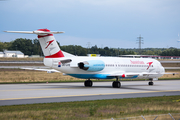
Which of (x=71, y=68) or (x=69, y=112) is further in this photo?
(x=71, y=68)

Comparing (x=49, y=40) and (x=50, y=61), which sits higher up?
(x=49, y=40)

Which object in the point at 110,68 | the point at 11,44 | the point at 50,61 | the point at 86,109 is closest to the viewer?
the point at 86,109

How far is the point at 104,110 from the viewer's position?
16.8 m

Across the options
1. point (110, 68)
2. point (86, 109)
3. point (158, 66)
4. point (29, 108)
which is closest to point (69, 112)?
point (86, 109)

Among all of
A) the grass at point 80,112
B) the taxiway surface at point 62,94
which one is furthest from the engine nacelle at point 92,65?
the grass at point 80,112

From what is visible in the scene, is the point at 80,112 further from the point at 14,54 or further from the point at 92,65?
the point at 14,54

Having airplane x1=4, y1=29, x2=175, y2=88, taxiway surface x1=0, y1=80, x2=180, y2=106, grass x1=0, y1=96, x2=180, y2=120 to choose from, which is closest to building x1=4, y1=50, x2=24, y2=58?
airplane x1=4, y1=29, x2=175, y2=88

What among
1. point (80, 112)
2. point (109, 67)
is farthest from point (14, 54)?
point (80, 112)

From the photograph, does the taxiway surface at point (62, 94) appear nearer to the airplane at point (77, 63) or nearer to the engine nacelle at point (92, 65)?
the airplane at point (77, 63)

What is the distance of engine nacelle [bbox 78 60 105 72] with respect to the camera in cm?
3107

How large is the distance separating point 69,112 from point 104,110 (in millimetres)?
2197

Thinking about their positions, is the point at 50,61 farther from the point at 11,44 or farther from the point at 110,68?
the point at 11,44

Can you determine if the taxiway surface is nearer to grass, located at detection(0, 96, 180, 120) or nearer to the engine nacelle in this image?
the engine nacelle

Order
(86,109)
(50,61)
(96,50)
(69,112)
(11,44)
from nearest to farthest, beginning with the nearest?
(69,112) → (86,109) → (50,61) → (96,50) → (11,44)
